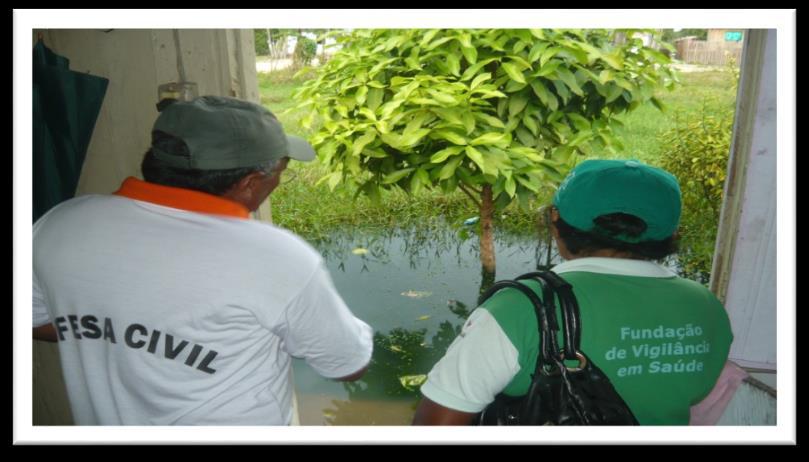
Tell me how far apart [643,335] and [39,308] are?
1070 millimetres

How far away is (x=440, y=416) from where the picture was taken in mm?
1036

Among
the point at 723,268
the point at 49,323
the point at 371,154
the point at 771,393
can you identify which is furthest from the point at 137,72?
the point at 771,393

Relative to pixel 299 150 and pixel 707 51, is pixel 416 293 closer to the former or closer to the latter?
pixel 299 150

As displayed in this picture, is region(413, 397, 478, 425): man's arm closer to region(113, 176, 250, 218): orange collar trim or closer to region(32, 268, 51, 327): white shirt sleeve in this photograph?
region(113, 176, 250, 218): orange collar trim

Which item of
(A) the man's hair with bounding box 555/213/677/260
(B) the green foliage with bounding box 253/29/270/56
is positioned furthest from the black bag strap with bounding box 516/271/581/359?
(B) the green foliage with bounding box 253/29/270/56

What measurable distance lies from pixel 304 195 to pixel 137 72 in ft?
7.95

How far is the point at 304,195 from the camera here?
156 inches

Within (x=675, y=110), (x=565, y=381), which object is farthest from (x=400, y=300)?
(x=565, y=381)

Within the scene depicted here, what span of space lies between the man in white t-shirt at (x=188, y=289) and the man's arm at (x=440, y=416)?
172 millimetres

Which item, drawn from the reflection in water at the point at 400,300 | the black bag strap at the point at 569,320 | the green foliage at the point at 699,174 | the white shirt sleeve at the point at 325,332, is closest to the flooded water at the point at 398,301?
the reflection in water at the point at 400,300

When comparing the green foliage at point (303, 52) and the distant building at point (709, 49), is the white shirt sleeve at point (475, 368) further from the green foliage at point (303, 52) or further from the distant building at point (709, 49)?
the distant building at point (709, 49)

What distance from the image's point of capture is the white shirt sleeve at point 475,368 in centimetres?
99

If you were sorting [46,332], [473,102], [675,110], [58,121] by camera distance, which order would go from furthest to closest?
1. [675,110]
2. [473,102]
3. [58,121]
4. [46,332]

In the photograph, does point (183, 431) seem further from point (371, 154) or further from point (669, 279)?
point (371, 154)
